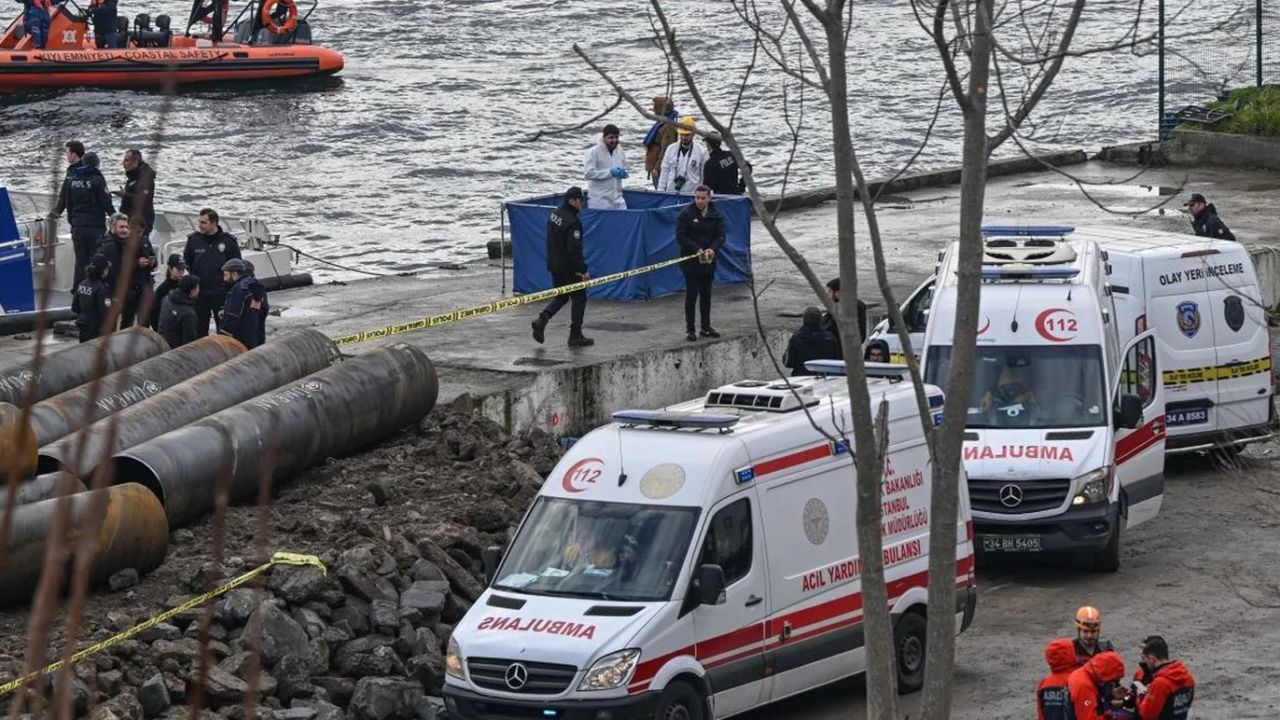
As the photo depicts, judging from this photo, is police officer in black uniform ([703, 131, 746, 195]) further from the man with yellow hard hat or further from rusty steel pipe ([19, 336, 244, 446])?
rusty steel pipe ([19, 336, 244, 446])

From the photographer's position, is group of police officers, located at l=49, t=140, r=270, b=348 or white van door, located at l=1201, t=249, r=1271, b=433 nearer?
group of police officers, located at l=49, t=140, r=270, b=348

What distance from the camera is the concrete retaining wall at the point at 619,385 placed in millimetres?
18953

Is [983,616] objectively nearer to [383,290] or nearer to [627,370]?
[627,370]

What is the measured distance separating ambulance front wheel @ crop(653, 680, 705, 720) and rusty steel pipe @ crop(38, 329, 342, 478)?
14.8 feet

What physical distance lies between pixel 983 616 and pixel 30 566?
23.0 ft

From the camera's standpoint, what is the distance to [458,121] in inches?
2151

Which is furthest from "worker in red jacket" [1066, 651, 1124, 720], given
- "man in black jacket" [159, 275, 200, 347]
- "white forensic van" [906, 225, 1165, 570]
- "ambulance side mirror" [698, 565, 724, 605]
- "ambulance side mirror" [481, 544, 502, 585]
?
"man in black jacket" [159, 275, 200, 347]

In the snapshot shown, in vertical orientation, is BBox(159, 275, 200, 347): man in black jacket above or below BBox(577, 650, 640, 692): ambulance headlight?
above

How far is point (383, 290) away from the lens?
24.5m

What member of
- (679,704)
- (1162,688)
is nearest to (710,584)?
(679,704)

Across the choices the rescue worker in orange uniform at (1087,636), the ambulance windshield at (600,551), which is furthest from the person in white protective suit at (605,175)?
the rescue worker in orange uniform at (1087,636)

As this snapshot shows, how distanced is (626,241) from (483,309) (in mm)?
2094

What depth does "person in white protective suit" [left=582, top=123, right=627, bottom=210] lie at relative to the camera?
73.8ft

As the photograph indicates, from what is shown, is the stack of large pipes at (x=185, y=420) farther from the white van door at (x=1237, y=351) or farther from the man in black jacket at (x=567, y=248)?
the white van door at (x=1237, y=351)
